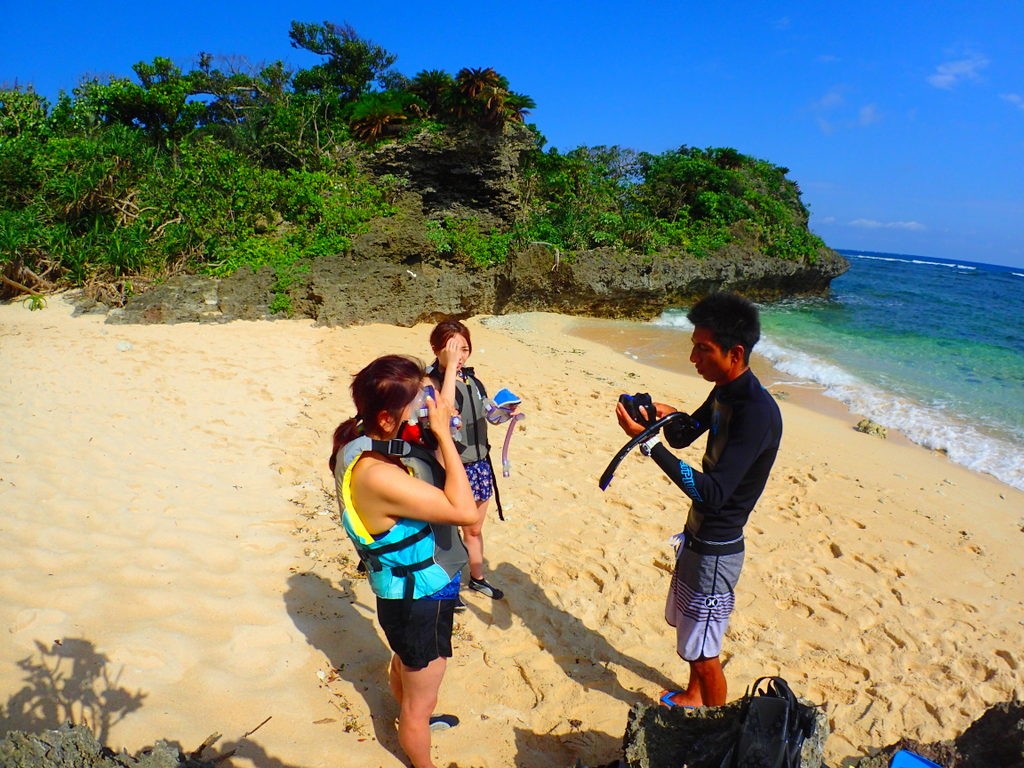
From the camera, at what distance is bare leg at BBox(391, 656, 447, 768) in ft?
7.04

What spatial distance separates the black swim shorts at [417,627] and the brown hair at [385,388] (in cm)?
64

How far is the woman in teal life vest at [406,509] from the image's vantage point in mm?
1874

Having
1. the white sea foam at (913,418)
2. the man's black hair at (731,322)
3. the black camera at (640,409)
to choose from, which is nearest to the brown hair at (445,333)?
the black camera at (640,409)

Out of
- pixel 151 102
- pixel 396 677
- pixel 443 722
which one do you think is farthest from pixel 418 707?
pixel 151 102

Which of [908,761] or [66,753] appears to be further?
[908,761]

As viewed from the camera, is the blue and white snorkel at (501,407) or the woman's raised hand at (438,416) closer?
the woman's raised hand at (438,416)

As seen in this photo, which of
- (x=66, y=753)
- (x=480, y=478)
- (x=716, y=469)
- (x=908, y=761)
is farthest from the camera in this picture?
(x=480, y=478)

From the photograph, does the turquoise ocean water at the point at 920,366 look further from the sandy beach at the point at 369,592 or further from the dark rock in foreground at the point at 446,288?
the sandy beach at the point at 369,592

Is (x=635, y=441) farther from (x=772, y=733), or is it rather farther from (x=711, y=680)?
(x=711, y=680)

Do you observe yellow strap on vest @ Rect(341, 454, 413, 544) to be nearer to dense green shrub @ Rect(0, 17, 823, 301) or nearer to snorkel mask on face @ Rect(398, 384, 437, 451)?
snorkel mask on face @ Rect(398, 384, 437, 451)

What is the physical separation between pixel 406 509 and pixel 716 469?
1183mm

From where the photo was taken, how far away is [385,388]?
1903mm

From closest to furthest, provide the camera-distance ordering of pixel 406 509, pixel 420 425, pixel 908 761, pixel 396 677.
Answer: pixel 908 761
pixel 406 509
pixel 420 425
pixel 396 677

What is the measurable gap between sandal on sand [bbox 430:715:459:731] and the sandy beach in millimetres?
40
